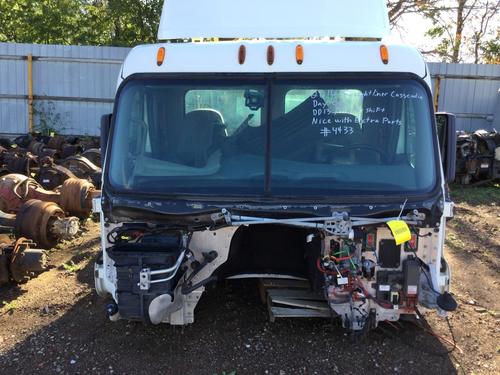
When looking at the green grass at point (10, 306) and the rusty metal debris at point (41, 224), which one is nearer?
the green grass at point (10, 306)

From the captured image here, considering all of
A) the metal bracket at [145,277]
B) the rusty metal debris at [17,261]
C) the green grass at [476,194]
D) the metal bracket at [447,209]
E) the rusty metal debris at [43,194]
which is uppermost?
the metal bracket at [447,209]

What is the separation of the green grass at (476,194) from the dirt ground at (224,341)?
17.2ft

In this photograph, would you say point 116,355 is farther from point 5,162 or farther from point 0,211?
point 5,162

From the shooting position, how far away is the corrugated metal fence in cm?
1310

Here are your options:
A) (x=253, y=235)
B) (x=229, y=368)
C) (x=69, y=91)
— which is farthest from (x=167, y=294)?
(x=69, y=91)

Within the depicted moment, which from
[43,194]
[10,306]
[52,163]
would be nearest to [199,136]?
[10,306]

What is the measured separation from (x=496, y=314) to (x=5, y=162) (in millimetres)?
7580

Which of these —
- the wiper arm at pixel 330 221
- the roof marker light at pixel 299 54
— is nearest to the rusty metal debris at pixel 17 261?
the wiper arm at pixel 330 221

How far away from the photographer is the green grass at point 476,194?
32.1 ft

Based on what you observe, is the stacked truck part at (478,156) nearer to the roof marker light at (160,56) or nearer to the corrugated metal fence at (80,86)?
the corrugated metal fence at (80,86)

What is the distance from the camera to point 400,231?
3115mm

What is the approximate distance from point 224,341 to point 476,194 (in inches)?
320

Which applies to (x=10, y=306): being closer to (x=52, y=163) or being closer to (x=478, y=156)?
(x=52, y=163)

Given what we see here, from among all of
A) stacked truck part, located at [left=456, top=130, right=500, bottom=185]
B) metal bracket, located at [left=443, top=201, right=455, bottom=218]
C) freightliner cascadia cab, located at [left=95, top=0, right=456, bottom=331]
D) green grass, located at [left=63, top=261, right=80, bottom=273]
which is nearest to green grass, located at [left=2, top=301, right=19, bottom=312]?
green grass, located at [left=63, top=261, right=80, bottom=273]
